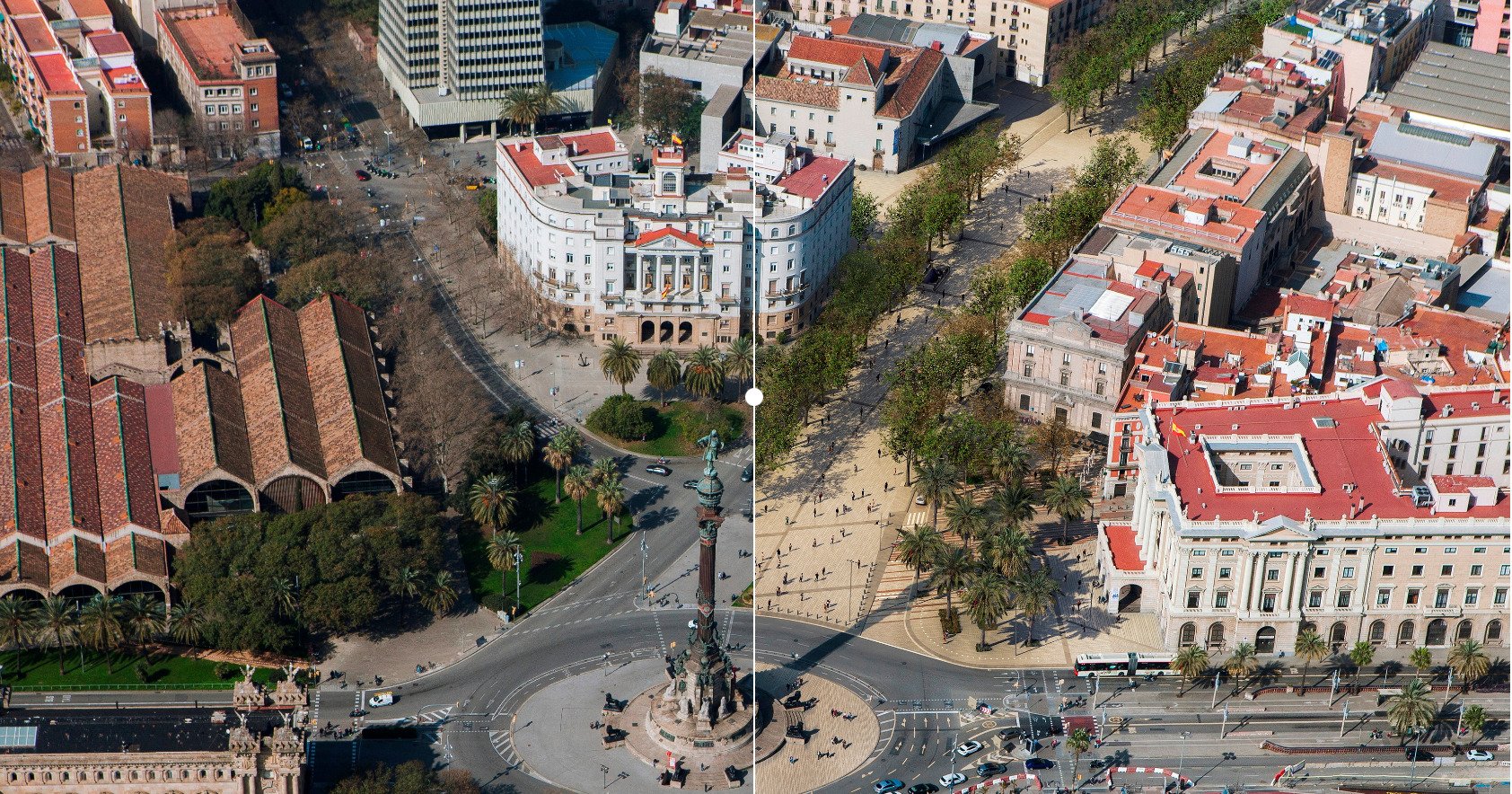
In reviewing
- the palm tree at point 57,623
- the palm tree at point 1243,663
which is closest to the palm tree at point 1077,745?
the palm tree at point 1243,663

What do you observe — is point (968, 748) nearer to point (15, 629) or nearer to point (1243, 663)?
point (1243, 663)

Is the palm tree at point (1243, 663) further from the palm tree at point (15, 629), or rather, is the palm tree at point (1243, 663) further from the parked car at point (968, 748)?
the palm tree at point (15, 629)

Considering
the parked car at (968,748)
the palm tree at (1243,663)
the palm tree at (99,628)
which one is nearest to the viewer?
the parked car at (968,748)

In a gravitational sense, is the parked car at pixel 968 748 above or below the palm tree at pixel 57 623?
below

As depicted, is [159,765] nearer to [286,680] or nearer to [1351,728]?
[286,680]

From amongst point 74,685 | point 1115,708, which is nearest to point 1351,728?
point 1115,708

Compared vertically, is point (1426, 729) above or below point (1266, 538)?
below
